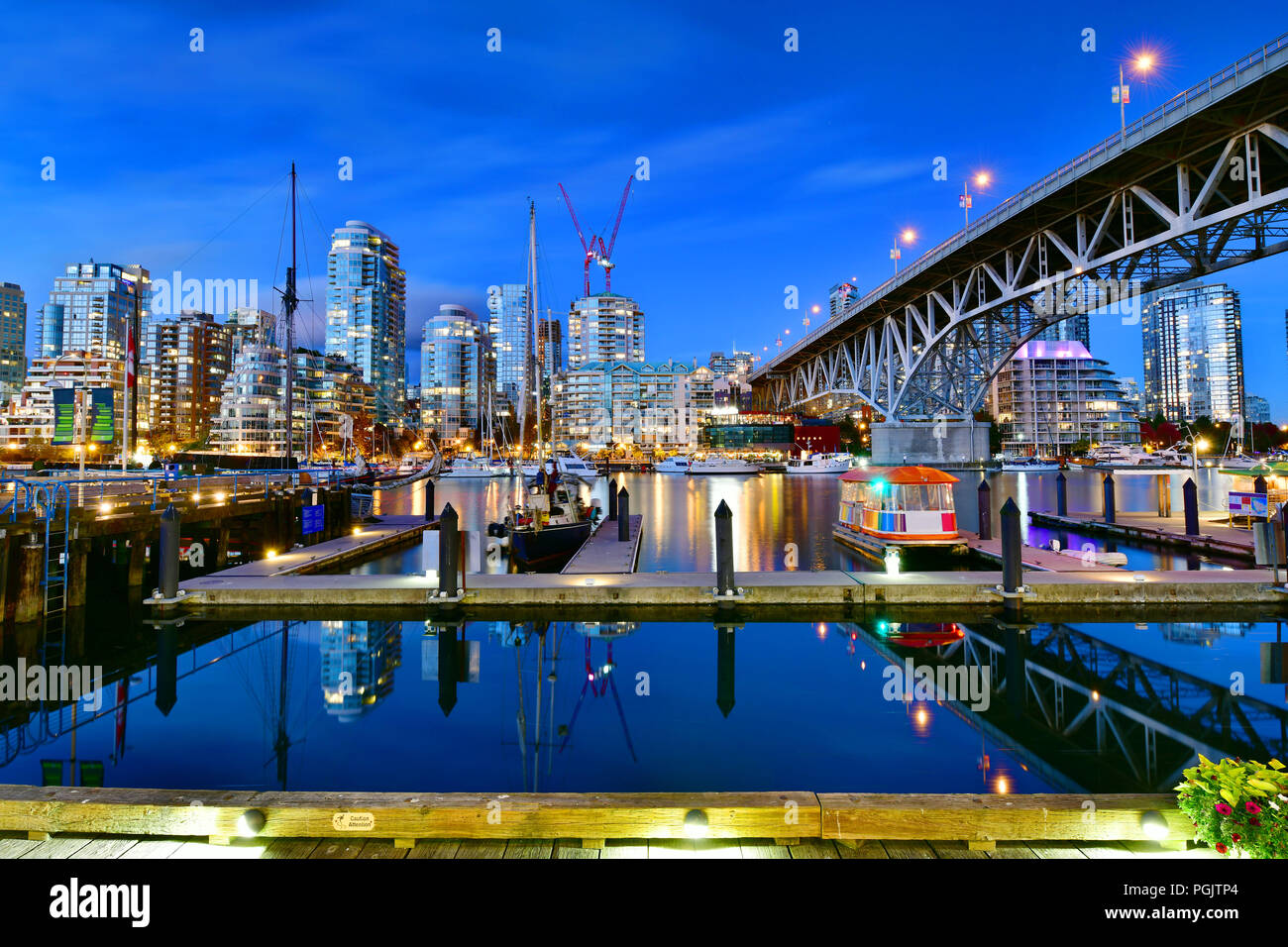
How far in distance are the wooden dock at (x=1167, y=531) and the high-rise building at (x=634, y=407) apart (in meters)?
137

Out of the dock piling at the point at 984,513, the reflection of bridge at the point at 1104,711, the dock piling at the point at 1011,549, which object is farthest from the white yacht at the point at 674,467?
the reflection of bridge at the point at 1104,711

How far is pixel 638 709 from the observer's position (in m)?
10.5

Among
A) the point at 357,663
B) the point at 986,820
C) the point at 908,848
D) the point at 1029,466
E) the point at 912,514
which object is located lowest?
the point at 357,663

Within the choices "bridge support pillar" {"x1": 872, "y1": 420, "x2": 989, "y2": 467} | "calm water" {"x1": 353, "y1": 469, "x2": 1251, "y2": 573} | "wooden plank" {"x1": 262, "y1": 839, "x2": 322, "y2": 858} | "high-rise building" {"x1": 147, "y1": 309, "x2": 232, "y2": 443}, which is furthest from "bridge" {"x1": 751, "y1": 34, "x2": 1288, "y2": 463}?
"high-rise building" {"x1": 147, "y1": 309, "x2": 232, "y2": 443}

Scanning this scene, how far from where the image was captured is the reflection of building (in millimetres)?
10992

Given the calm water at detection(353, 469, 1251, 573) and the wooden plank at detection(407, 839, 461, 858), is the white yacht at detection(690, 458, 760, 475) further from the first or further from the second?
the wooden plank at detection(407, 839, 461, 858)

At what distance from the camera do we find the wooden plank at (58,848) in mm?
4840

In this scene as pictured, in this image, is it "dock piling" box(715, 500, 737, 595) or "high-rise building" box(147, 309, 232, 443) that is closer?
"dock piling" box(715, 500, 737, 595)

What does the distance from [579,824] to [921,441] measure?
88105 millimetres

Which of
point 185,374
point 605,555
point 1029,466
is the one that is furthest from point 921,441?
point 185,374

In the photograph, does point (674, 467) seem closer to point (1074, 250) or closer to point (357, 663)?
point (1074, 250)

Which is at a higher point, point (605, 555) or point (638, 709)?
point (605, 555)

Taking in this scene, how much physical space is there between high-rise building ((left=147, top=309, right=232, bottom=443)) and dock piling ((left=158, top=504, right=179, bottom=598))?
19692 centimetres
